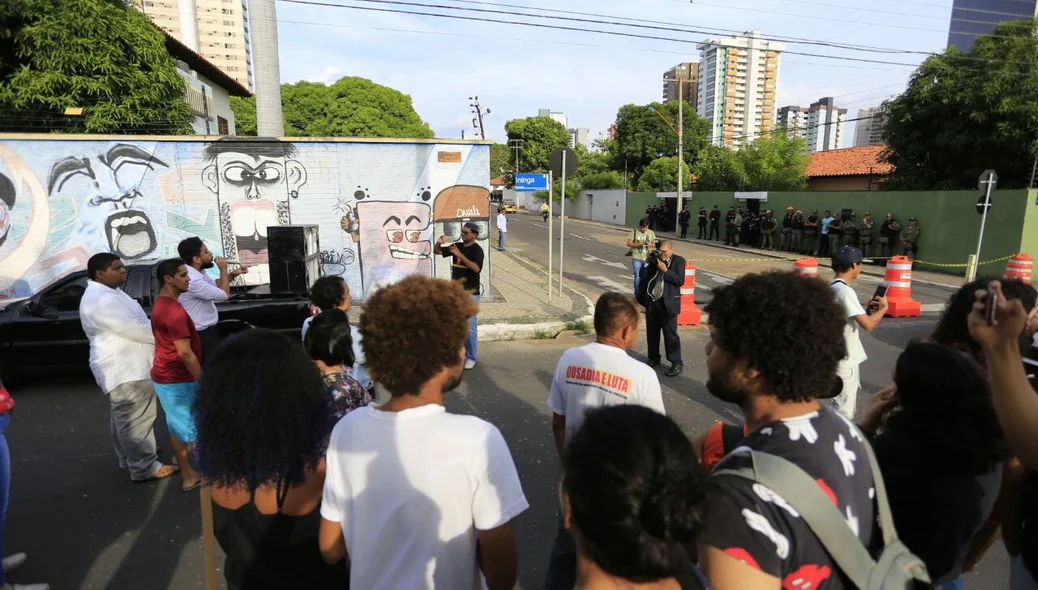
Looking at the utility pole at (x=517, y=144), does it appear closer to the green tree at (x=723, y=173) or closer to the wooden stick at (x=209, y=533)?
the green tree at (x=723, y=173)

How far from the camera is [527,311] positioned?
10.2 metres

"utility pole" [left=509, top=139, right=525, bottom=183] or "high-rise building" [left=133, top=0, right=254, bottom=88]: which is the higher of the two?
"high-rise building" [left=133, top=0, right=254, bottom=88]

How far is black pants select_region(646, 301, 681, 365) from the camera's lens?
683cm

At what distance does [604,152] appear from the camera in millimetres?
56625

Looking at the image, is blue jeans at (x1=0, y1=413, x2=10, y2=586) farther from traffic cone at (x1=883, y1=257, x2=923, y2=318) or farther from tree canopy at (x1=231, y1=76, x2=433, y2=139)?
tree canopy at (x1=231, y1=76, x2=433, y2=139)

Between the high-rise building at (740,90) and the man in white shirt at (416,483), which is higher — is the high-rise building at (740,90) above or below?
above

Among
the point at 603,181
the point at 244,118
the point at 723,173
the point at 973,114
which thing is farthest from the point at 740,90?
the point at 973,114

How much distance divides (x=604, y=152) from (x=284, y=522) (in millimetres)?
57593

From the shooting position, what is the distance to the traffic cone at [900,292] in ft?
33.8

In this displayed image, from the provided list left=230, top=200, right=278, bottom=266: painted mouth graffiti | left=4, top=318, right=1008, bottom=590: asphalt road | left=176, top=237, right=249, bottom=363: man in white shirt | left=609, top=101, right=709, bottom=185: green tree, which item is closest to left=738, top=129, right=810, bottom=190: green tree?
left=609, top=101, right=709, bottom=185: green tree

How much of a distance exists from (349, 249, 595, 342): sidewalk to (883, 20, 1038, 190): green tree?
16065mm

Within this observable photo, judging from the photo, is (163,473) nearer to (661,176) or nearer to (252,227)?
(252,227)

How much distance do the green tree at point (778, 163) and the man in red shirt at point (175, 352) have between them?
27991 mm

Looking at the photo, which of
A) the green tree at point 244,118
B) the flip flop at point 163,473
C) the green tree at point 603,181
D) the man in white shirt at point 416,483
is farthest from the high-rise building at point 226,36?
the man in white shirt at point 416,483
